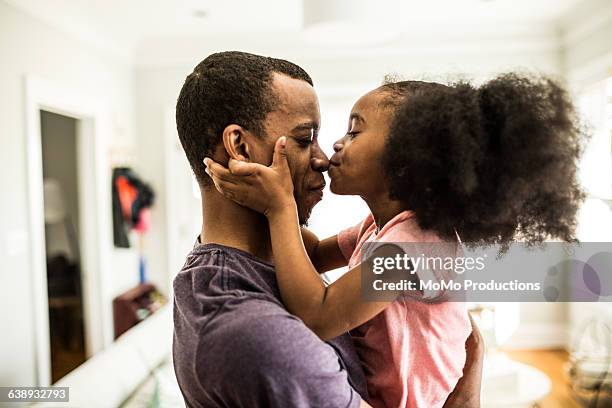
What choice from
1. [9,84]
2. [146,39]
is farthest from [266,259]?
[146,39]

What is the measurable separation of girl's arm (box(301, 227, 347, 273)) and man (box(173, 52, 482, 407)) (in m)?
0.17

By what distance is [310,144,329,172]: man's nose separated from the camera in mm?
780

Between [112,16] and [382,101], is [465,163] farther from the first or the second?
[112,16]

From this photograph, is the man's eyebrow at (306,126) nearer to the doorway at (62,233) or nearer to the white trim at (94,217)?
the white trim at (94,217)

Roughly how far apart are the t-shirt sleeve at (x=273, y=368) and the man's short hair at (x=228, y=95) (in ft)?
0.93

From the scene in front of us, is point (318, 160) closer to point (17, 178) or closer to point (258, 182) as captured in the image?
point (258, 182)

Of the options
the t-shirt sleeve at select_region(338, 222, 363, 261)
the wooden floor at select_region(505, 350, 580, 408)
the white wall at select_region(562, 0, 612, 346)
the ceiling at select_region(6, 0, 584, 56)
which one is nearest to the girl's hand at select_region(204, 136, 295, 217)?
the t-shirt sleeve at select_region(338, 222, 363, 261)

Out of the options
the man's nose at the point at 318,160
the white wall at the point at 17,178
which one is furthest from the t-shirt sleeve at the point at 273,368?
the white wall at the point at 17,178

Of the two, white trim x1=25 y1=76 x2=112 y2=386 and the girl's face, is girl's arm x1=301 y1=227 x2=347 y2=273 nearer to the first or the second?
the girl's face

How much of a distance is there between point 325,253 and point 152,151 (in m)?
3.17

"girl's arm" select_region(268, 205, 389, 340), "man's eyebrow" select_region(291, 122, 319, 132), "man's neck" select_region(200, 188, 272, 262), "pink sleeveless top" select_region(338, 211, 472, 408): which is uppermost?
"man's eyebrow" select_region(291, 122, 319, 132)

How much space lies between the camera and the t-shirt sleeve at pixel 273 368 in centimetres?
57

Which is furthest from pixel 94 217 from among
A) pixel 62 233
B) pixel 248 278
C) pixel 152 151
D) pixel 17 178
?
pixel 248 278

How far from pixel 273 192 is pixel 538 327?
139 inches
